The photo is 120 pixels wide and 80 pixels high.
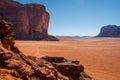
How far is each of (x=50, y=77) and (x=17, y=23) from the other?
59.4 m

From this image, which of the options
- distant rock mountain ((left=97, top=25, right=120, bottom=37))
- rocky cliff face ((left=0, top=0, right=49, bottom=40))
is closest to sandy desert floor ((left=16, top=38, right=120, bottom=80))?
rocky cliff face ((left=0, top=0, right=49, bottom=40))

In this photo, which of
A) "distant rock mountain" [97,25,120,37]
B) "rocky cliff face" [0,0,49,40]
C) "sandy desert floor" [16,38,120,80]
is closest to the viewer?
"sandy desert floor" [16,38,120,80]

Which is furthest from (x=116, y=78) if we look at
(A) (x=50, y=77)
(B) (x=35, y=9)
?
(B) (x=35, y=9)

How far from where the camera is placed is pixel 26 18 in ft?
223

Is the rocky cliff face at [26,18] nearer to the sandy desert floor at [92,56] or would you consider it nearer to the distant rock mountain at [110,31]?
the sandy desert floor at [92,56]

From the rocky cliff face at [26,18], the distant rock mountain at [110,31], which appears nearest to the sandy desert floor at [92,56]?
the rocky cliff face at [26,18]

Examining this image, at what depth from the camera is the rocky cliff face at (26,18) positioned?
2586 inches

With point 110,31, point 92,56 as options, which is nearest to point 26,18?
point 92,56

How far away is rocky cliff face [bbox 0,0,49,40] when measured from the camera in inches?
2586

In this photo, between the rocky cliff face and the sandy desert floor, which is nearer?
the sandy desert floor

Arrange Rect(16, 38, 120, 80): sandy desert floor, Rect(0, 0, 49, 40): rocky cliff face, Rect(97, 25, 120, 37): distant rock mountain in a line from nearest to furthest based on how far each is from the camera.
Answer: Rect(16, 38, 120, 80): sandy desert floor, Rect(0, 0, 49, 40): rocky cliff face, Rect(97, 25, 120, 37): distant rock mountain

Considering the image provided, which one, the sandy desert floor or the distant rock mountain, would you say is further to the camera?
the distant rock mountain

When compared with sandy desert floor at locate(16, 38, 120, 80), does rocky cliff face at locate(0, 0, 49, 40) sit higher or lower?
higher

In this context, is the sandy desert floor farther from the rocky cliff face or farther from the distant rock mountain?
the distant rock mountain
